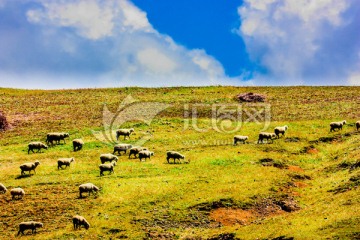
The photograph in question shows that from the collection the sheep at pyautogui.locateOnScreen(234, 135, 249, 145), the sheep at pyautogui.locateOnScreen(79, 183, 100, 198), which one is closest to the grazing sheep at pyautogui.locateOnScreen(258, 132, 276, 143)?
the sheep at pyautogui.locateOnScreen(234, 135, 249, 145)

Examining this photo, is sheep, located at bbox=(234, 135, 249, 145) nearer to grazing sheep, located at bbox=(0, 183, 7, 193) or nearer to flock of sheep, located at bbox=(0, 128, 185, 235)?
flock of sheep, located at bbox=(0, 128, 185, 235)

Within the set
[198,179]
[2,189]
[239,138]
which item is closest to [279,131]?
[239,138]

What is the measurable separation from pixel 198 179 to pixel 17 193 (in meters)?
17.6

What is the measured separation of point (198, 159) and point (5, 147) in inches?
1124

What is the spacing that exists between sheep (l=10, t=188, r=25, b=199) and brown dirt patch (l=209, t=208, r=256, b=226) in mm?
17764

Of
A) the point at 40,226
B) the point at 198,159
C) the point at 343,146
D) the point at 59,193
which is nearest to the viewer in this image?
the point at 40,226

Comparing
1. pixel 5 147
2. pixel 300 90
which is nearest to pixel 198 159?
pixel 5 147

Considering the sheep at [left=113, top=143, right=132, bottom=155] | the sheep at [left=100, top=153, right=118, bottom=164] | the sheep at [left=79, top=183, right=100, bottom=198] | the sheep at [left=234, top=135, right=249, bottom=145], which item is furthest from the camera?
the sheep at [left=234, top=135, right=249, bottom=145]

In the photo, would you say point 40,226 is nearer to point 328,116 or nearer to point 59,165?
point 59,165

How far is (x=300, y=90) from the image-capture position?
333ft

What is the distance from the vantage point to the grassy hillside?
1534 inches

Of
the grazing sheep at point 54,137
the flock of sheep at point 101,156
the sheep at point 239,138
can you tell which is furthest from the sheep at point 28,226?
the sheep at point 239,138

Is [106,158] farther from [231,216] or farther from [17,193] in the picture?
[231,216]

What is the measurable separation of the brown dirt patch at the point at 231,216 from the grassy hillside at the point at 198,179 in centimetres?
9
